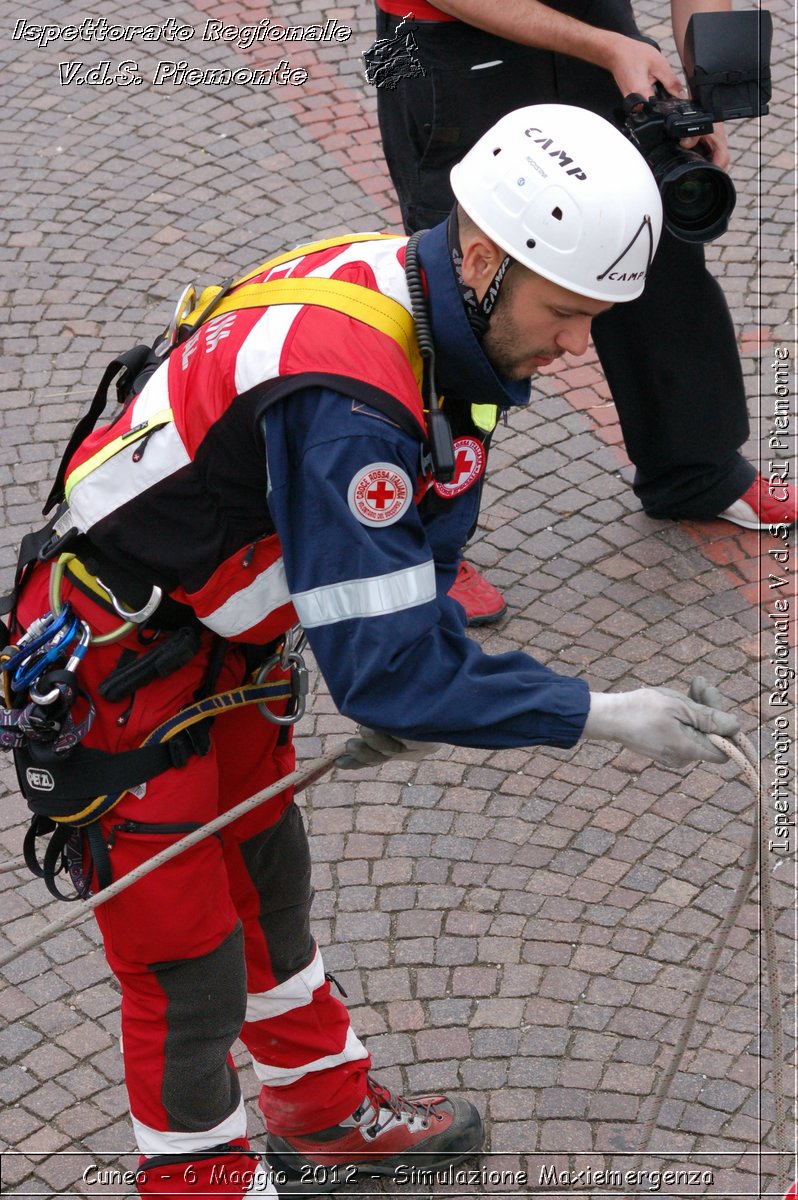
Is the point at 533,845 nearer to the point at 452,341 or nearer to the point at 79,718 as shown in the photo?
the point at 79,718

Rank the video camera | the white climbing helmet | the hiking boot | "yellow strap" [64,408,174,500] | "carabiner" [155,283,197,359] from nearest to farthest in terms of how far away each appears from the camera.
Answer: the white climbing helmet → "yellow strap" [64,408,174,500] → "carabiner" [155,283,197,359] → the hiking boot → the video camera

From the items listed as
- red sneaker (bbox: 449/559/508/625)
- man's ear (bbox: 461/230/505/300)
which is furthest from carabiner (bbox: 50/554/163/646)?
red sneaker (bbox: 449/559/508/625)

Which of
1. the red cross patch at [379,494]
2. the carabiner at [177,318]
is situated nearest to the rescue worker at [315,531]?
the red cross patch at [379,494]

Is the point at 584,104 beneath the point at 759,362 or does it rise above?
above

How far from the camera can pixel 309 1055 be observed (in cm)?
334

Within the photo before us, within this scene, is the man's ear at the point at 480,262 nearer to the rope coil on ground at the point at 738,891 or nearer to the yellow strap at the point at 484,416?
the yellow strap at the point at 484,416

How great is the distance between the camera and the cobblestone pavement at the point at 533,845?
355 centimetres

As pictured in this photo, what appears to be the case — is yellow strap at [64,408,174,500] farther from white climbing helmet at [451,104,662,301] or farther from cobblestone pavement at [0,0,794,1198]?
cobblestone pavement at [0,0,794,1198]

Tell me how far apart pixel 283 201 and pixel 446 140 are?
8.32ft

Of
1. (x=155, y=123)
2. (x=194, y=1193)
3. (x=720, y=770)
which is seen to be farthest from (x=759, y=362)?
(x=194, y=1193)

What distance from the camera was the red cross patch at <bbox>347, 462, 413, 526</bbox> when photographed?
2.34m

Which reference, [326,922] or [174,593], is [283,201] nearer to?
[326,922]

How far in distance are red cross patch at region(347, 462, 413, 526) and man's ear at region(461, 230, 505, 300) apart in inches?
16.8

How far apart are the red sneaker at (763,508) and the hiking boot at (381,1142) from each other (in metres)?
2.60
